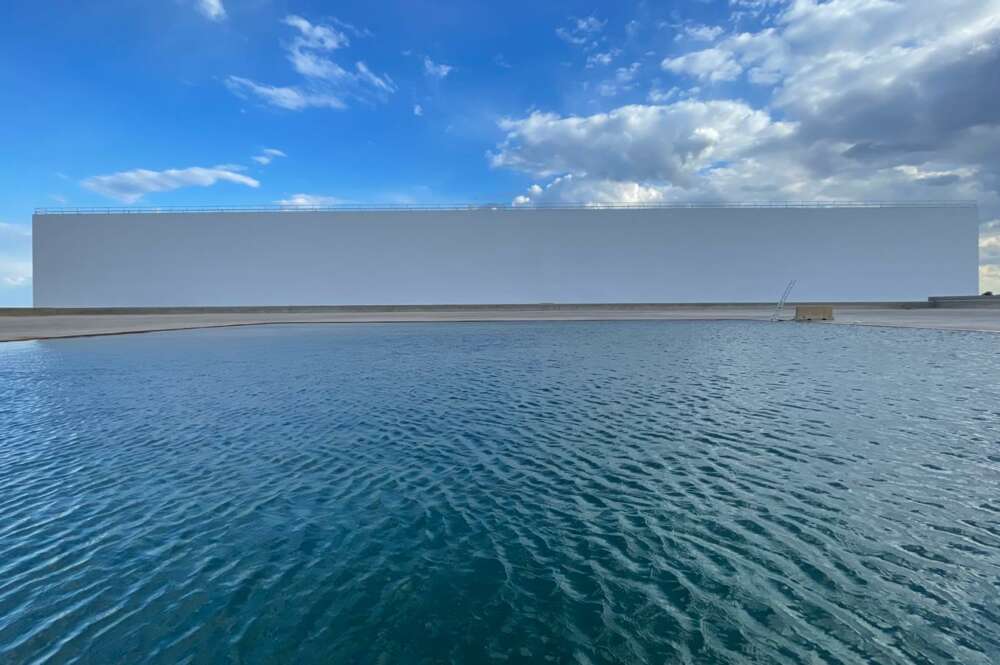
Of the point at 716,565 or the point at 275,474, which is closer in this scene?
the point at 716,565

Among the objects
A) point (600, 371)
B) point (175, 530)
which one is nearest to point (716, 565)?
point (175, 530)

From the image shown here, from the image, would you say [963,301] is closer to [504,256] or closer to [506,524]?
[504,256]

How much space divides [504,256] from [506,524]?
111 ft

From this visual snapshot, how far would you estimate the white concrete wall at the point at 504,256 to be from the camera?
121 ft

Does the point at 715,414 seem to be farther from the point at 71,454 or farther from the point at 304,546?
the point at 71,454

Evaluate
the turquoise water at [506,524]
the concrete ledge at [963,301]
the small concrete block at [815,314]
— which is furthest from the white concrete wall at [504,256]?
the turquoise water at [506,524]

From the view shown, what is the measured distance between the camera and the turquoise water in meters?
2.96

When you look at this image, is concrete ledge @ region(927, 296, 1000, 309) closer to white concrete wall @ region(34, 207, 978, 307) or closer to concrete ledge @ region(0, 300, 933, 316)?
concrete ledge @ region(0, 300, 933, 316)

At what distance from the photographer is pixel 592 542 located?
157 inches

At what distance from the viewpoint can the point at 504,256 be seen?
3750 centimetres

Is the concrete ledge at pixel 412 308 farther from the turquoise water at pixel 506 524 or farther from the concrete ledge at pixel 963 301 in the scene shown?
the turquoise water at pixel 506 524

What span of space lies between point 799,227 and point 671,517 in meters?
38.9

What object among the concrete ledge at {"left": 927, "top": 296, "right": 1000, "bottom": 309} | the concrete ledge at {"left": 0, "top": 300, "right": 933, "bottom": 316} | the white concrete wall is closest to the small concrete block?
the concrete ledge at {"left": 0, "top": 300, "right": 933, "bottom": 316}

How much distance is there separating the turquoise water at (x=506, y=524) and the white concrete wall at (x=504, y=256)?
28.5 metres
